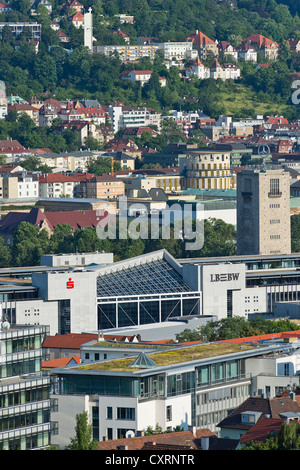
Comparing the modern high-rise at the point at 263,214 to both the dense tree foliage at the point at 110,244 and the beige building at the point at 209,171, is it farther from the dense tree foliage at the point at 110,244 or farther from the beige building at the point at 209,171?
the beige building at the point at 209,171

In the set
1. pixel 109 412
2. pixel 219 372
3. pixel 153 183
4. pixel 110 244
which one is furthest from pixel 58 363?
pixel 153 183

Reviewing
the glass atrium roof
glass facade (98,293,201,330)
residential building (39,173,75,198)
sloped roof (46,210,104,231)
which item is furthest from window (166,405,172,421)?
residential building (39,173,75,198)

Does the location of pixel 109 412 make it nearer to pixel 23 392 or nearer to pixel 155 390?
pixel 155 390

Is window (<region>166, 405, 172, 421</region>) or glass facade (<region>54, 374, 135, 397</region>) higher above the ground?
glass facade (<region>54, 374, 135, 397</region>)

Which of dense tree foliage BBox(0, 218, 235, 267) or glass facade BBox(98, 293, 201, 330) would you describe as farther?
dense tree foliage BBox(0, 218, 235, 267)

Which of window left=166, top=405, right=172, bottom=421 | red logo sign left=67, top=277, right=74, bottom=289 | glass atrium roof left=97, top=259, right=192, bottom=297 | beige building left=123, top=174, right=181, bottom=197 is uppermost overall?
window left=166, top=405, right=172, bottom=421

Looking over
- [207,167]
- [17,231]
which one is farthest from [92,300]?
[207,167]

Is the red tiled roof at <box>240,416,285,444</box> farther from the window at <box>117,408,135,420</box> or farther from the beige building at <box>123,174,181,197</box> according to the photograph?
the beige building at <box>123,174,181,197</box>
